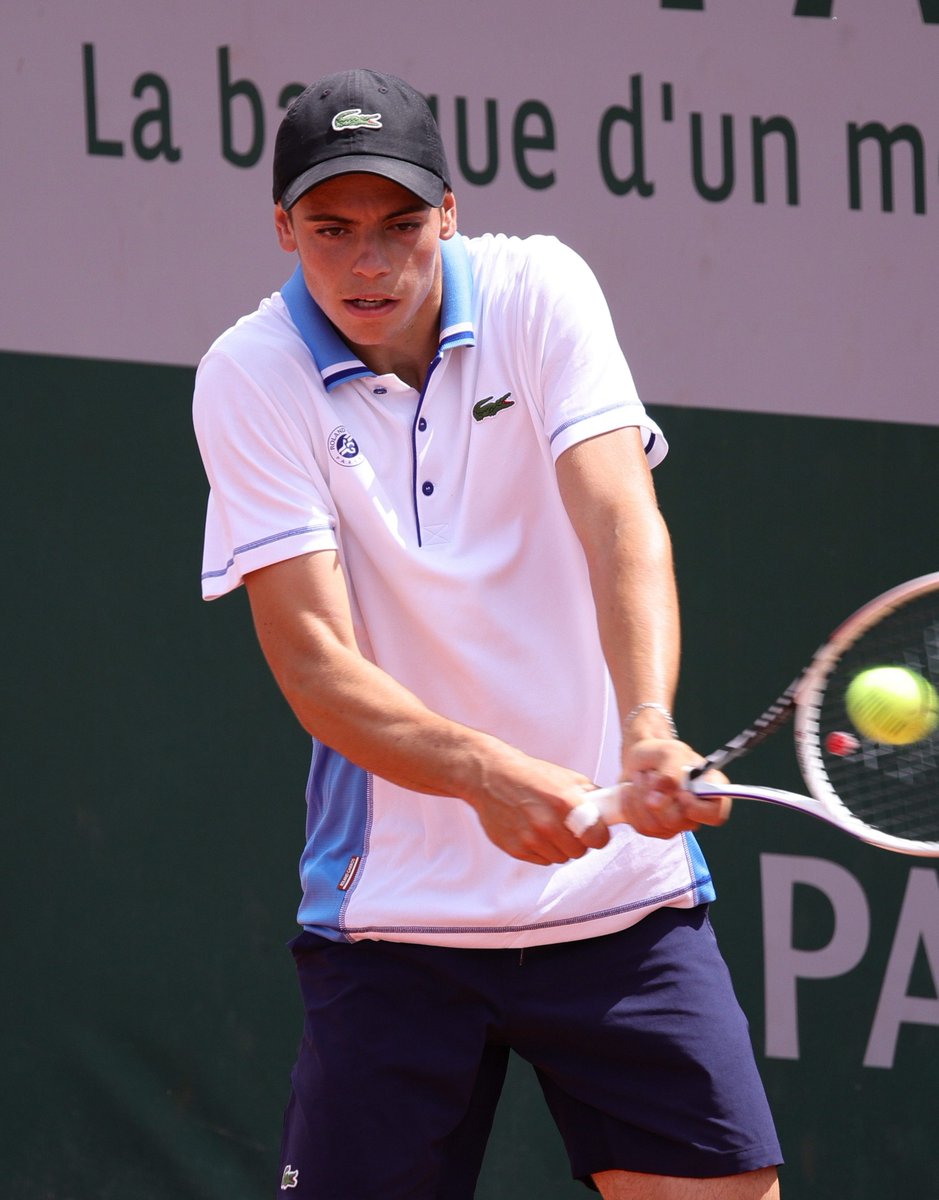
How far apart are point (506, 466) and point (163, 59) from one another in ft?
5.60

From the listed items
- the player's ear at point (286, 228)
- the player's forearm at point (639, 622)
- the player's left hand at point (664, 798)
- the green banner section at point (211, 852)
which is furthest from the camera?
the green banner section at point (211, 852)

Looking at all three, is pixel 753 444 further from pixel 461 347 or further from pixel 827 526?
pixel 461 347

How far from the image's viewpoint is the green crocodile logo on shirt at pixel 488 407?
239cm

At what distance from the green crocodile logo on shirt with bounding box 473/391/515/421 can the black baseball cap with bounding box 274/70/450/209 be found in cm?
25

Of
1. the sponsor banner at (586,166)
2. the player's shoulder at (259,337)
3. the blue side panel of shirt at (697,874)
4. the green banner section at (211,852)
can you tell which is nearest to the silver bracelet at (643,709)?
the blue side panel of shirt at (697,874)

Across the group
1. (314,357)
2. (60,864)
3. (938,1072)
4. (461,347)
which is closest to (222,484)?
(314,357)

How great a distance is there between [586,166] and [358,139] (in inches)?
63.6

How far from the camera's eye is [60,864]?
3.65 metres

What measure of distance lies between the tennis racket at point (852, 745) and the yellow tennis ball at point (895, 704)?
0.03m

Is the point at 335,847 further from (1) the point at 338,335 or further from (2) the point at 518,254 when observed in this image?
(2) the point at 518,254

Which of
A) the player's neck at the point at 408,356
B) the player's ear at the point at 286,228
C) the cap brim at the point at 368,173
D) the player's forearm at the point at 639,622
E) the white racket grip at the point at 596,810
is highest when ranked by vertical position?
the cap brim at the point at 368,173

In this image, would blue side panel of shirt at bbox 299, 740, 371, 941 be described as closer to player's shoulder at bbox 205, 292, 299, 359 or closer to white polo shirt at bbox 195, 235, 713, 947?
white polo shirt at bbox 195, 235, 713, 947

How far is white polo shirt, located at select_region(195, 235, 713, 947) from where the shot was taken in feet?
7.70

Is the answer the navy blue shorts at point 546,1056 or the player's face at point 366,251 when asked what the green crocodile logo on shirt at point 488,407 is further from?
the navy blue shorts at point 546,1056
